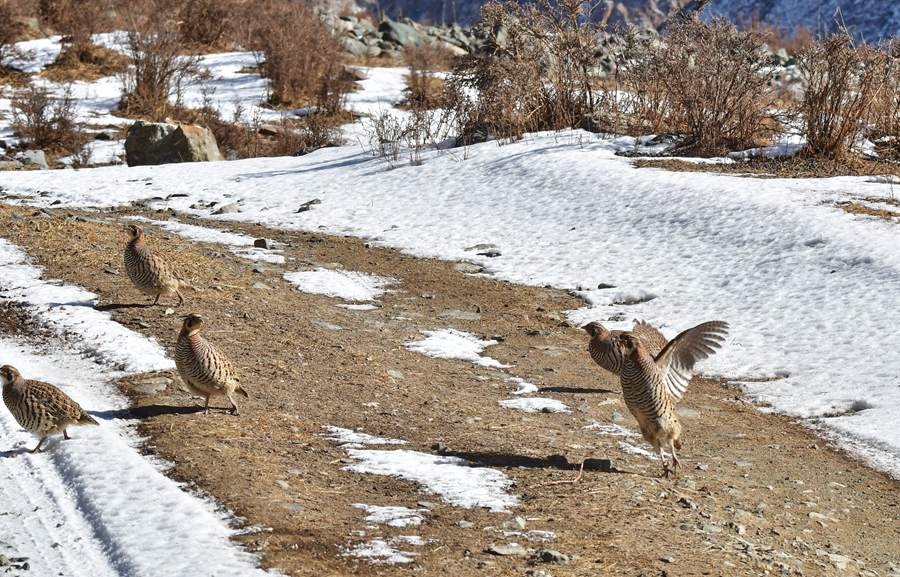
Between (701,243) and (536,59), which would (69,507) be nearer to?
(701,243)

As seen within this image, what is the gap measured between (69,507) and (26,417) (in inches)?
31.5

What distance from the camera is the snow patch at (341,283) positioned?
35.2 feet

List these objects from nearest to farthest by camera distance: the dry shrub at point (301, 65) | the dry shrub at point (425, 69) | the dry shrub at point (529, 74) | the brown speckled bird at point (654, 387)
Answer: the brown speckled bird at point (654, 387) → the dry shrub at point (529, 74) → the dry shrub at point (301, 65) → the dry shrub at point (425, 69)

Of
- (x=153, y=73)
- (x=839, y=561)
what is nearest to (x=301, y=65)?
(x=153, y=73)

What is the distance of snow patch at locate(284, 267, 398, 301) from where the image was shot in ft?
35.2

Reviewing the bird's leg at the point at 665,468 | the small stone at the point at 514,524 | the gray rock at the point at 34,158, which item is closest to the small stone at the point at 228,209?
the gray rock at the point at 34,158

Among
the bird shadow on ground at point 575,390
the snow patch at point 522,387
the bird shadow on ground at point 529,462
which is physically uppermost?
the bird shadow on ground at point 529,462

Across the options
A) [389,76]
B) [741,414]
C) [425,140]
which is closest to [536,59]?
[425,140]

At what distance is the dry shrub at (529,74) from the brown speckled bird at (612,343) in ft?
33.7

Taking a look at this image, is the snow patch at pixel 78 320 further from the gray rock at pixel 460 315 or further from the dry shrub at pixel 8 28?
the dry shrub at pixel 8 28

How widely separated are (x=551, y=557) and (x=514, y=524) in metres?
0.40

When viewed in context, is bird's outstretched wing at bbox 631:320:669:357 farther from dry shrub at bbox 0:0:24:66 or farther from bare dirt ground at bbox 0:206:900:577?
dry shrub at bbox 0:0:24:66

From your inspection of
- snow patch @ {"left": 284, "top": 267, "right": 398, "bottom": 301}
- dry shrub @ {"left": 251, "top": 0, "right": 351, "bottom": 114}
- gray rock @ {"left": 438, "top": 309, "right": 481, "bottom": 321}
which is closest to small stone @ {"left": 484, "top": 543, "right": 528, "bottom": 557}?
gray rock @ {"left": 438, "top": 309, "right": 481, "bottom": 321}

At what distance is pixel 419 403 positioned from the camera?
727 centimetres
